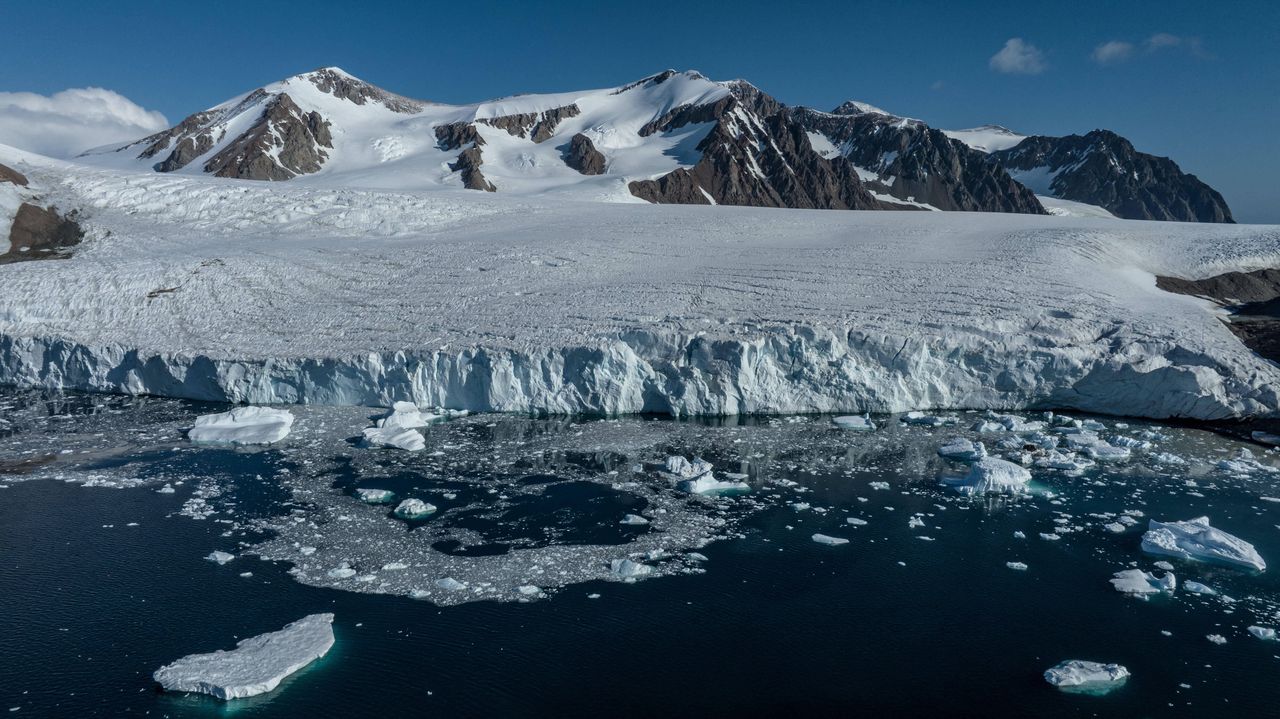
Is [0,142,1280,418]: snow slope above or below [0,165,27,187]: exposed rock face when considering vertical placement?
below

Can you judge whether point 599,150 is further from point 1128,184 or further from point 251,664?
point 1128,184

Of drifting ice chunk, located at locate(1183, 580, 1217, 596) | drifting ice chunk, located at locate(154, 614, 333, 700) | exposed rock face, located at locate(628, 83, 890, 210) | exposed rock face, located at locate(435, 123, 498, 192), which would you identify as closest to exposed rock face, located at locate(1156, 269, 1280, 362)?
drifting ice chunk, located at locate(1183, 580, 1217, 596)

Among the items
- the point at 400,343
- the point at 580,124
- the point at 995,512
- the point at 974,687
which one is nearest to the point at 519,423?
the point at 400,343

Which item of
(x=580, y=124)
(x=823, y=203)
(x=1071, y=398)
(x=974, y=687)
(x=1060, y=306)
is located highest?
(x=580, y=124)

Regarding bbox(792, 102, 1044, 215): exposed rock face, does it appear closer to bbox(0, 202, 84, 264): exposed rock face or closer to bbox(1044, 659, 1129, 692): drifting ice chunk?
bbox(0, 202, 84, 264): exposed rock face

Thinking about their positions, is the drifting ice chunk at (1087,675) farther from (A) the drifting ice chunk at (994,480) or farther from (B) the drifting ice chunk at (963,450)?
(B) the drifting ice chunk at (963,450)

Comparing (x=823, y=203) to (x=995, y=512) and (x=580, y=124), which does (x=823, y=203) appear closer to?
(x=580, y=124)
